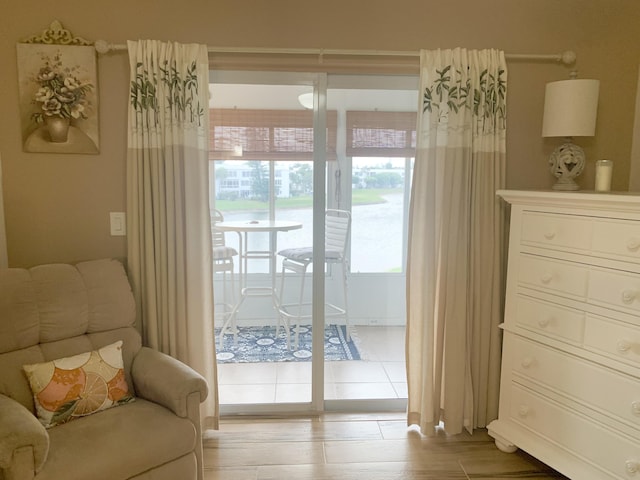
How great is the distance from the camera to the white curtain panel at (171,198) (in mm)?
2396

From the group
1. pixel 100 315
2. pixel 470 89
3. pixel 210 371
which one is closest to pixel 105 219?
pixel 100 315

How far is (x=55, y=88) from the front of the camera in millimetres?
2363

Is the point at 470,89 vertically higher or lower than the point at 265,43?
lower

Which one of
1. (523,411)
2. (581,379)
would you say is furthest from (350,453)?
(581,379)

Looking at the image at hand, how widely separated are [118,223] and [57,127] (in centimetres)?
57

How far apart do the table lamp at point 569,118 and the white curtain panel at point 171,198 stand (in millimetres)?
1836

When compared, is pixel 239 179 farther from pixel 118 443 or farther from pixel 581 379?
pixel 581 379

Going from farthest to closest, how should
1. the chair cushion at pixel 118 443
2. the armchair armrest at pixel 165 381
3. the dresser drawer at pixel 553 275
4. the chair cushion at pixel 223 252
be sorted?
the chair cushion at pixel 223 252 → the dresser drawer at pixel 553 275 → the armchair armrest at pixel 165 381 → the chair cushion at pixel 118 443

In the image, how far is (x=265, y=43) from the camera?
8.32ft

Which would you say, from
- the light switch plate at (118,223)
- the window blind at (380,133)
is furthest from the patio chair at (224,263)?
the window blind at (380,133)

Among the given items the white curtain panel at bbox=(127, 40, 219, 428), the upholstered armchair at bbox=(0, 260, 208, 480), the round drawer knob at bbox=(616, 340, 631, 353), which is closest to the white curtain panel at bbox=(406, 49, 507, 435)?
the round drawer knob at bbox=(616, 340, 631, 353)

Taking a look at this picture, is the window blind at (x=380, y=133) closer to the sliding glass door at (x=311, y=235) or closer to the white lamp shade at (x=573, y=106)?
the sliding glass door at (x=311, y=235)

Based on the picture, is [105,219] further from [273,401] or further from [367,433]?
[367,433]

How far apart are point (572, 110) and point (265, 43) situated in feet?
5.46
